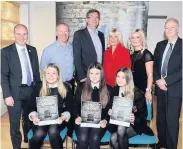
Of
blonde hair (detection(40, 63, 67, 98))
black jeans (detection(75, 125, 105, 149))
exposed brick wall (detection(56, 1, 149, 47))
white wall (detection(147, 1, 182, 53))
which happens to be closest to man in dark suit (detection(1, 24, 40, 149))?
blonde hair (detection(40, 63, 67, 98))

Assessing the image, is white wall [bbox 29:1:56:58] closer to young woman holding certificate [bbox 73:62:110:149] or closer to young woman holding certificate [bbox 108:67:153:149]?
young woman holding certificate [bbox 73:62:110:149]

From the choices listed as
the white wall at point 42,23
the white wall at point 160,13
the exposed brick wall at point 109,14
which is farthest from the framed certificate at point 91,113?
the white wall at point 160,13

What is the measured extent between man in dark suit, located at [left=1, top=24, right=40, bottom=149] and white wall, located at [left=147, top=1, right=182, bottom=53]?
4151 mm

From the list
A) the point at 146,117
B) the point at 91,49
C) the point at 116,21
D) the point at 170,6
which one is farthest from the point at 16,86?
the point at 170,6

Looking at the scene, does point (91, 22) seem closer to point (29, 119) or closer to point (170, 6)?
point (29, 119)

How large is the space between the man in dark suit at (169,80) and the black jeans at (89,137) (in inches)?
40.0

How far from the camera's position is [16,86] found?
10.7 ft

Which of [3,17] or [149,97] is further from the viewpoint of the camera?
[3,17]

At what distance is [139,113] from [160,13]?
14.3 feet

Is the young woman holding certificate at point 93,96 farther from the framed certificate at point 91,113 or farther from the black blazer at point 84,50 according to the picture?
the black blazer at point 84,50

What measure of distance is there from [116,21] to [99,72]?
3.10 meters

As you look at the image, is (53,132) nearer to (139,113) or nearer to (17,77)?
(17,77)

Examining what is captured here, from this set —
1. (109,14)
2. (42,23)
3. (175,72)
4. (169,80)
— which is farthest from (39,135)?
(109,14)

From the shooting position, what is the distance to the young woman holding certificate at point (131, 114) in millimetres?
2873
